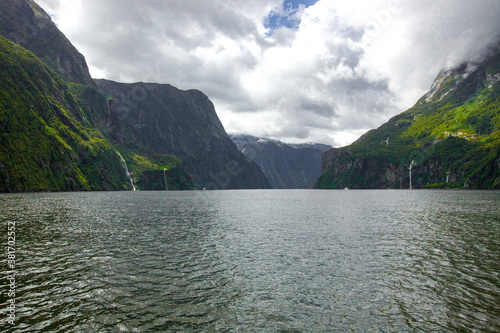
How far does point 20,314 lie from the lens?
16.5 m

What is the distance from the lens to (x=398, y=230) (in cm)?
4875

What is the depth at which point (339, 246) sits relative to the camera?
36.5 metres

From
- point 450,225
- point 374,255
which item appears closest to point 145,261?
point 374,255

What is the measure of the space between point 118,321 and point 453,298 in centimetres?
2198

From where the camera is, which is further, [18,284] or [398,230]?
[398,230]

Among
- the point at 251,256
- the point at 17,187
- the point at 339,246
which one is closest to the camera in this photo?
the point at 251,256

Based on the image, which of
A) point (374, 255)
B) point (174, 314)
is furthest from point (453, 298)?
point (174, 314)

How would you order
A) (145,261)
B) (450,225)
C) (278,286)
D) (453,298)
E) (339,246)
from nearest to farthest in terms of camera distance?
1. (453,298)
2. (278,286)
3. (145,261)
4. (339,246)
5. (450,225)

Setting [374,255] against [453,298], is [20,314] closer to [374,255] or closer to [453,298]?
[453,298]

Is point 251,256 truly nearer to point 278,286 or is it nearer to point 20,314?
point 278,286

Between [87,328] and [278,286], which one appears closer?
[87,328]

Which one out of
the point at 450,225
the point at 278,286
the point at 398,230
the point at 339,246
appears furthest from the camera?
the point at 450,225

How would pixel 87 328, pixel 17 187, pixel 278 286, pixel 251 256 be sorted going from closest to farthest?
pixel 87 328 → pixel 278 286 → pixel 251 256 → pixel 17 187

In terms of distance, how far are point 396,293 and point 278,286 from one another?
8677mm
